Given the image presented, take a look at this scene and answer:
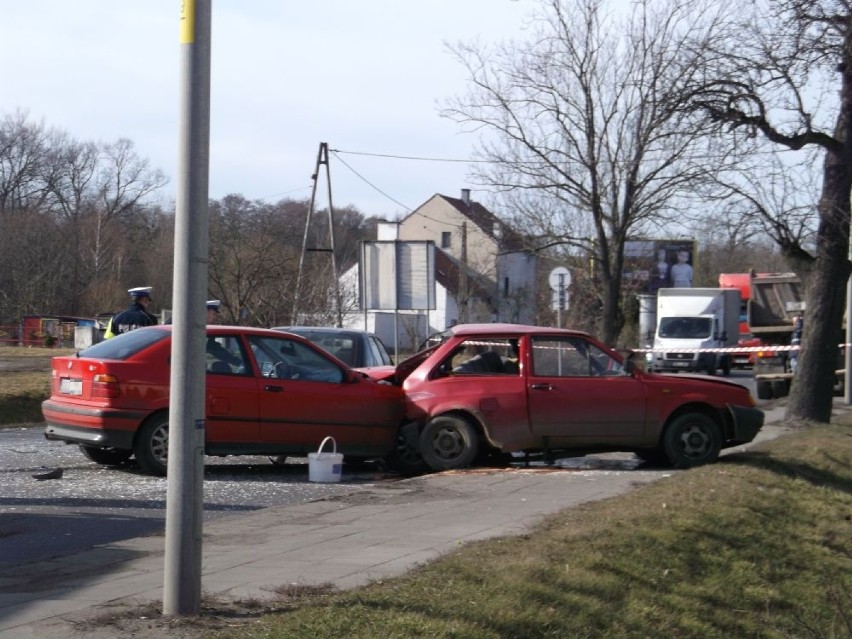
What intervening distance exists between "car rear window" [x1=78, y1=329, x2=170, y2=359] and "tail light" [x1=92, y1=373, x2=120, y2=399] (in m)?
0.32

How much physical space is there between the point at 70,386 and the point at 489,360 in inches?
175

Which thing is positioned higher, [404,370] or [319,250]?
[319,250]

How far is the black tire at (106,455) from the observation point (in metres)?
12.4

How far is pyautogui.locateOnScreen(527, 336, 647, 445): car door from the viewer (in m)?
12.4

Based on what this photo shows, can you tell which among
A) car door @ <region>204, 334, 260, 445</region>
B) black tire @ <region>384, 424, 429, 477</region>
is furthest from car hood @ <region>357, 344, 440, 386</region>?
car door @ <region>204, 334, 260, 445</region>

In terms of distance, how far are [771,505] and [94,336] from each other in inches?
1334

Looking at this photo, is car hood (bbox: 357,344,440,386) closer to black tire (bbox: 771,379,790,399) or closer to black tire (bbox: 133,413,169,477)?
black tire (bbox: 133,413,169,477)

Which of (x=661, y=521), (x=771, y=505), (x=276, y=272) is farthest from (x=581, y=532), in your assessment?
(x=276, y=272)

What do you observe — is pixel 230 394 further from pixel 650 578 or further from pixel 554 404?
pixel 650 578

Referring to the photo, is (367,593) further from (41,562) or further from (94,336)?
(94,336)

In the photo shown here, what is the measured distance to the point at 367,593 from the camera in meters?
6.04

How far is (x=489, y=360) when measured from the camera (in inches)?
498

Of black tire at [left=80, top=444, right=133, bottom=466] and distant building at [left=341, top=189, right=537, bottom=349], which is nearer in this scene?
black tire at [left=80, top=444, right=133, bottom=466]

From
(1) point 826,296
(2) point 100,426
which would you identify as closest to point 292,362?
(2) point 100,426
